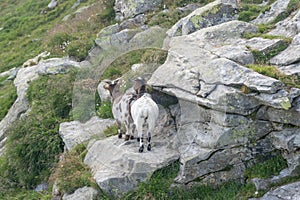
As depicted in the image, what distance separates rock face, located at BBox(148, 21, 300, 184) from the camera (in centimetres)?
980

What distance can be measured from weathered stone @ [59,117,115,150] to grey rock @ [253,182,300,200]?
4.82 m

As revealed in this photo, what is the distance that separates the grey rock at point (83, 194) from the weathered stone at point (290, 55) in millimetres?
4762

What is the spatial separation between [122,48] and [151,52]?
1.75 m

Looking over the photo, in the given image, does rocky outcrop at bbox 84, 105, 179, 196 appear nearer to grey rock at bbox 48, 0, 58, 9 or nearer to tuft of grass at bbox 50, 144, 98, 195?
tuft of grass at bbox 50, 144, 98, 195

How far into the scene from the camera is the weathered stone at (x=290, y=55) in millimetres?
10551

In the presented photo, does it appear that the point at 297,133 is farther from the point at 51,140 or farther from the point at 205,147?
the point at 51,140

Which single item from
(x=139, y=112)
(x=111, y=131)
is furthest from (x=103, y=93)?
(x=139, y=112)

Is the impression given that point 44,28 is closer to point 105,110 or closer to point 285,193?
point 105,110

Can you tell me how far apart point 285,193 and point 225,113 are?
1.94m

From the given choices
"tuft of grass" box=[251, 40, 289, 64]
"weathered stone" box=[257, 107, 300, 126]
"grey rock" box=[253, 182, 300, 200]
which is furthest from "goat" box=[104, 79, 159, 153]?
"grey rock" box=[253, 182, 300, 200]

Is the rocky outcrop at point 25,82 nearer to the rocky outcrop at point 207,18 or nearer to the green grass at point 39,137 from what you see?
the green grass at point 39,137

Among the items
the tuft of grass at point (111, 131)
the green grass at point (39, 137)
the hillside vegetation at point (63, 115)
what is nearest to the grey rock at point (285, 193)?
the hillside vegetation at point (63, 115)

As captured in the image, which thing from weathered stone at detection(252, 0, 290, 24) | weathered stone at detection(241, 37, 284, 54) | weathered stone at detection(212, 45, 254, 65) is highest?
weathered stone at detection(212, 45, 254, 65)

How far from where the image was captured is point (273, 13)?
13945 mm
